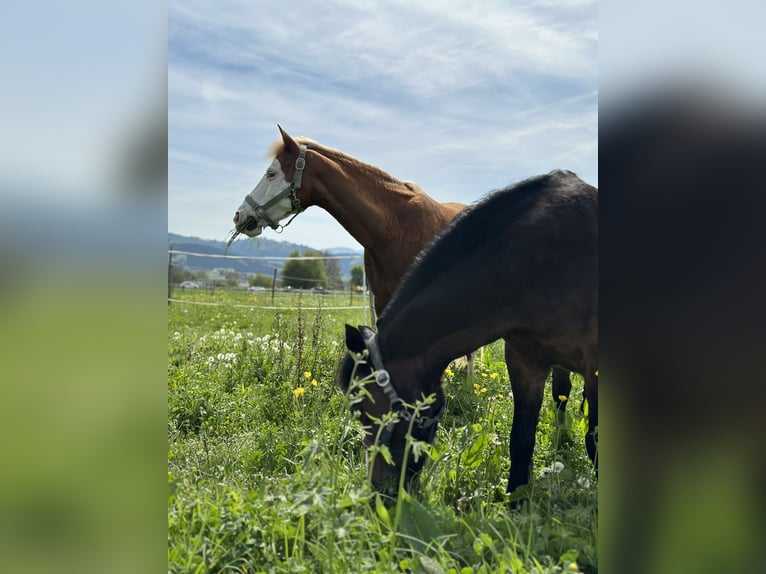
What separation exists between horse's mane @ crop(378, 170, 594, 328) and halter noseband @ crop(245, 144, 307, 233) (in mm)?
2207

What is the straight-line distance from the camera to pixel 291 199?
466 cm

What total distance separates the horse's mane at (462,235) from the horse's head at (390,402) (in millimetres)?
195

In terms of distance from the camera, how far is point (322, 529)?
1.65 meters

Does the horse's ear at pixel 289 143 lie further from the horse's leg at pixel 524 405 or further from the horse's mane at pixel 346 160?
the horse's leg at pixel 524 405

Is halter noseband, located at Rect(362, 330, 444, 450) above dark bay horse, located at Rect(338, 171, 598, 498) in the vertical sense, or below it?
below

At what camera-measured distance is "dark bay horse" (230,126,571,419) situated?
14.8 ft

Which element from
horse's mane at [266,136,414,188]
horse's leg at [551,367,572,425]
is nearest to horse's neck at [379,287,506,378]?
horse's leg at [551,367,572,425]

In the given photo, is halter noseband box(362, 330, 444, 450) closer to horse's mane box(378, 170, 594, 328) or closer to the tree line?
horse's mane box(378, 170, 594, 328)

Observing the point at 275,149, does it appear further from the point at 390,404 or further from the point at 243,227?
the point at 390,404

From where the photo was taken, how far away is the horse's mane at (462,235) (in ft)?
8.52
